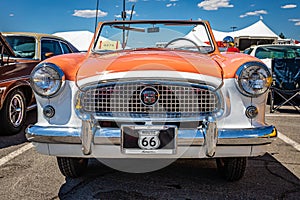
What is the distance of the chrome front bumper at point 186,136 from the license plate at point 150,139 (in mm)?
47

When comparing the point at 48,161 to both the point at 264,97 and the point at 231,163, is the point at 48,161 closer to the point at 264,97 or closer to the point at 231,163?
the point at 231,163

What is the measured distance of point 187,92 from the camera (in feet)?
7.74

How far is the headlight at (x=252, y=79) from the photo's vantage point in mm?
2373

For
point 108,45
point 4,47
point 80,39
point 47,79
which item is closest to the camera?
point 47,79

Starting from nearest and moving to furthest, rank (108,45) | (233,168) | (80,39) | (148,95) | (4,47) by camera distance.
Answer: (148,95) < (233,168) < (108,45) < (4,47) < (80,39)

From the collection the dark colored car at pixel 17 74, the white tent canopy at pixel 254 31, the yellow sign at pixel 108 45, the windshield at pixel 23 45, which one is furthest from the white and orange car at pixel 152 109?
the white tent canopy at pixel 254 31

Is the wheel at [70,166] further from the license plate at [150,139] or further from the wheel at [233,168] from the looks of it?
the wheel at [233,168]

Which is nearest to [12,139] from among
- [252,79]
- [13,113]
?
[13,113]

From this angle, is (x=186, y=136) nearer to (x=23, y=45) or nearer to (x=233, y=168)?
(x=233, y=168)

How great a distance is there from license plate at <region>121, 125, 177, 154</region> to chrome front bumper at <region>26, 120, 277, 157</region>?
5 cm

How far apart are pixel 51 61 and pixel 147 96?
82cm

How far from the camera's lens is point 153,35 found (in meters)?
3.80

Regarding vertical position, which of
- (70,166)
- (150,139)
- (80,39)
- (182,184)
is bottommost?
(182,184)

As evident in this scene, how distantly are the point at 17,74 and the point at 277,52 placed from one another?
6729 millimetres
